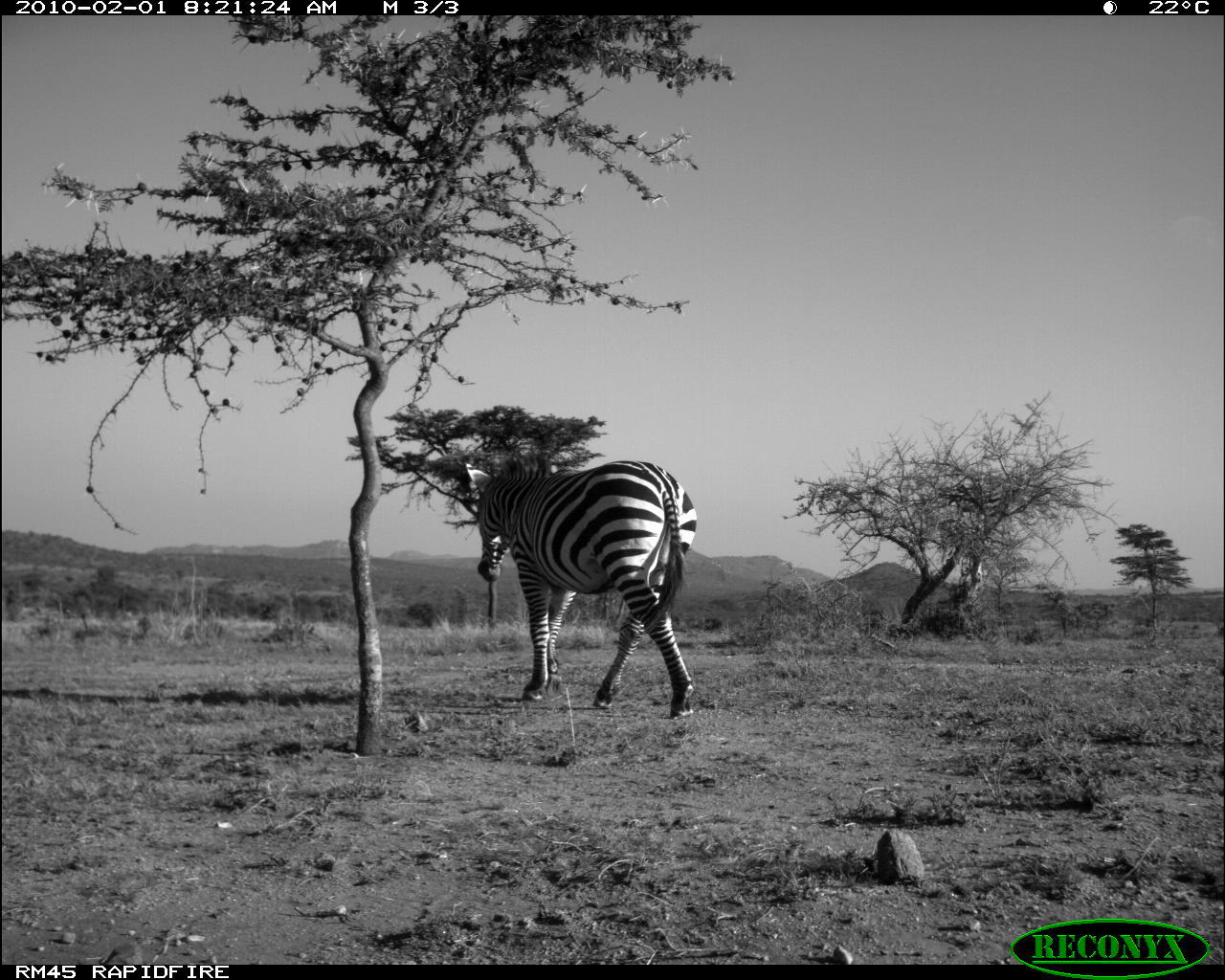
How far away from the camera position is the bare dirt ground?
3.47 meters

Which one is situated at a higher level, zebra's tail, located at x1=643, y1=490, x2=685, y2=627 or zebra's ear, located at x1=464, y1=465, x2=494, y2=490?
zebra's ear, located at x1=464, y1=465, x2=494, y2=490

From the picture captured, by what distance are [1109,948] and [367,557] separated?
5.01m

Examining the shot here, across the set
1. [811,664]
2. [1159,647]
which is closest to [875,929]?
[811,664]

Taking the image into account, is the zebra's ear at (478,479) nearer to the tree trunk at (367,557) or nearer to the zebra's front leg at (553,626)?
the zebra's front leg at (553,626)

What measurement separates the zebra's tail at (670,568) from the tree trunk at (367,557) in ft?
7.50

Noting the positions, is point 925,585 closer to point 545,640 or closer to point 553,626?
point 553,626

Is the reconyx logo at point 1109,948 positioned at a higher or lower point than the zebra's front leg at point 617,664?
lower

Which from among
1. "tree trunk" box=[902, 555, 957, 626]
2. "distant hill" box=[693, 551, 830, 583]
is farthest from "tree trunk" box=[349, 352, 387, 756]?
"tree trunk" box=[902, 555, 957, 626]

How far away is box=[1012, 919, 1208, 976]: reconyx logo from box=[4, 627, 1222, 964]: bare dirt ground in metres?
0.07

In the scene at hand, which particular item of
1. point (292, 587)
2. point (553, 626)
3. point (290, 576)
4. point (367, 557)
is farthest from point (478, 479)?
point (290, 576)

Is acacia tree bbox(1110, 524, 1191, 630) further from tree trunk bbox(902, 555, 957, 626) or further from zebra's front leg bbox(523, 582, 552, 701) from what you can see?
zebra's front leg bbox(523, 582, 552, 701)

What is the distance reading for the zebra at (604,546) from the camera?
24.1 feet

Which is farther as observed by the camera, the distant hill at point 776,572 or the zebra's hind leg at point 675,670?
the distant hill at point 776,572

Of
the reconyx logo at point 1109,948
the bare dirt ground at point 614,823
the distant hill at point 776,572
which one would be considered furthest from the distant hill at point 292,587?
the reconyx logo at point 1109,948
